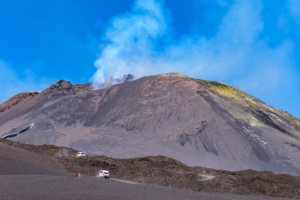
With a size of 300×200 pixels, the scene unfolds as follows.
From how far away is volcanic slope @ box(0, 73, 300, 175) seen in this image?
1628 inches

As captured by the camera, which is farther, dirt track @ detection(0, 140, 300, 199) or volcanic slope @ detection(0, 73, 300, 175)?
volcanic slope @ detection(0, 73, 300, 175)

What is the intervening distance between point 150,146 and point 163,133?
155 inches

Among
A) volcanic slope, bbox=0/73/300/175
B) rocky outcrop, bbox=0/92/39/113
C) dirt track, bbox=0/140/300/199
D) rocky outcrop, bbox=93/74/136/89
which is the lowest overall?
dirt track, bbox=0/140/300/199

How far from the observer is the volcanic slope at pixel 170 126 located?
41344 millimetres

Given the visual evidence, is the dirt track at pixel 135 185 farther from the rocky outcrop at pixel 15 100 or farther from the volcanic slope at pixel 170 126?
the rocky outcrop at pixel 15 100

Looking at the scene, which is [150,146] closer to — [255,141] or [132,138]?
[132,138]

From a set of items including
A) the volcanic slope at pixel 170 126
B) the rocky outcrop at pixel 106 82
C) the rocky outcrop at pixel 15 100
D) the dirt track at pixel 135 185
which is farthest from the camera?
the rocky outcrop at pixel 106 82

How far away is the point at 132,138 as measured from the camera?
149ft

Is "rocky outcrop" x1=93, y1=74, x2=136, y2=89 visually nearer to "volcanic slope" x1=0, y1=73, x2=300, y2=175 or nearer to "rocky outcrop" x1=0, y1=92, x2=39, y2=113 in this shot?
"rocky outcrop" x1=0, y1=92, x2=39, y2=113

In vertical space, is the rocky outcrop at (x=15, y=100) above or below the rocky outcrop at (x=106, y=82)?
below

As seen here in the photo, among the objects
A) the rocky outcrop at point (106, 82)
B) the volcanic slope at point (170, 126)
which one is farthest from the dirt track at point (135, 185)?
the rocky outcrop at point (106, 82)

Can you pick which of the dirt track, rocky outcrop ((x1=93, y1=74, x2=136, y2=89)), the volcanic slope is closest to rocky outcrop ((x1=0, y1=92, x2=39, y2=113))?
the volcanic slope

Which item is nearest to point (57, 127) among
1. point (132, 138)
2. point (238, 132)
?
point (132, 138)

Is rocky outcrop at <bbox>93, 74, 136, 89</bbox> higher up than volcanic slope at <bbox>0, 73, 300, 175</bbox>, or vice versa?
rocky outcrop at <bbox>93, 74, 136, 89</bbox>
